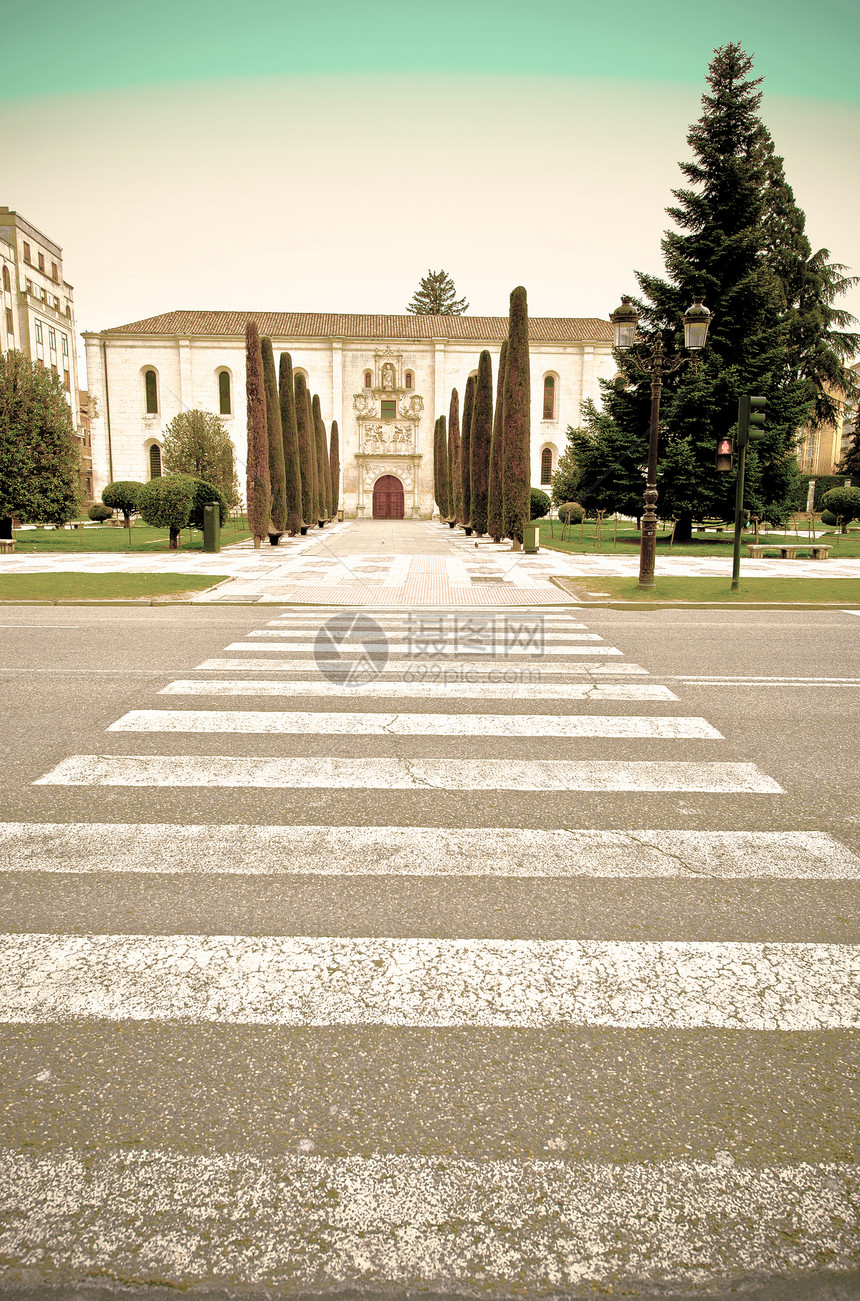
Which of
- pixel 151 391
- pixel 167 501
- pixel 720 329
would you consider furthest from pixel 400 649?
pixel 151 391

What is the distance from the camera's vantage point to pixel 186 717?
658cm

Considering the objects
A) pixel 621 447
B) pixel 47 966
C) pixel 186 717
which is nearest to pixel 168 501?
pixel 621 447

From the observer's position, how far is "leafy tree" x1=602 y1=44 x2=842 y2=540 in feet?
97.1

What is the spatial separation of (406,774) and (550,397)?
218 ft

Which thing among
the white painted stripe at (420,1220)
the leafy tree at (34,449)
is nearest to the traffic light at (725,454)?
the leafy tree at (34,449)

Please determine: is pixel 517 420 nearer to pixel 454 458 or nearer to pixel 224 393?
pixel 454 458

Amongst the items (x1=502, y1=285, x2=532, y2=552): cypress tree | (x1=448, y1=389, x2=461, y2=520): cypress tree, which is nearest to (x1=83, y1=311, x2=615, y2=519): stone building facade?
(x1=448, y1=389, x2=461, y2=520): cypress tree

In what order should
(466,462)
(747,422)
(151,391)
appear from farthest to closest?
(151,391), (466,462), (747,422)

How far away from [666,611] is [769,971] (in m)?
11.0

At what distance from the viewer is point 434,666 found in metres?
8.83

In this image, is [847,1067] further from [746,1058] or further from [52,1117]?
[52,1117]

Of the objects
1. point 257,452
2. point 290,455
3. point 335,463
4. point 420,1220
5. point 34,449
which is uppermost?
point 335,463

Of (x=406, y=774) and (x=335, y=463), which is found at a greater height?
(x=335, y=463)

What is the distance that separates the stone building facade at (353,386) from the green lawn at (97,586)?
163 feet
